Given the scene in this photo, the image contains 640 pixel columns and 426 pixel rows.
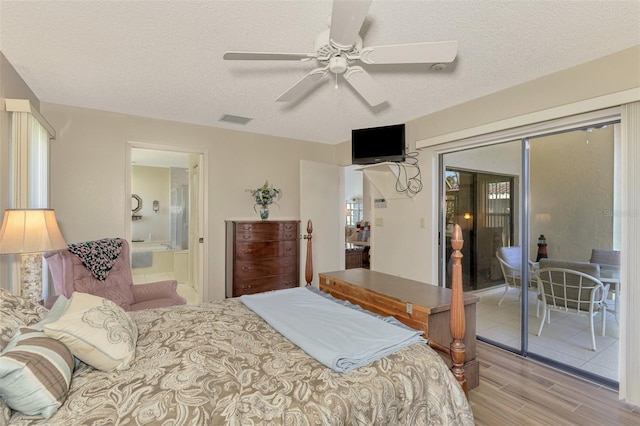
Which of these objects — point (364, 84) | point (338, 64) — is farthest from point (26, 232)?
point (364, 84)

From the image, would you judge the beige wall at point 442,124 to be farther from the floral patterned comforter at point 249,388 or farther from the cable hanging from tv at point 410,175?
the floral patterned comforter at point 249,388

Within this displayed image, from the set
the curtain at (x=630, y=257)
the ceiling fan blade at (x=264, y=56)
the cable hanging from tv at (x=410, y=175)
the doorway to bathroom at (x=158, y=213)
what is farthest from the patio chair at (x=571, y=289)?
the doorway to bathroom at (x=158, y=213)

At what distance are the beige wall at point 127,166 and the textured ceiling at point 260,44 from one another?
399mm

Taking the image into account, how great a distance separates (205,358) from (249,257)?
277 centimetres

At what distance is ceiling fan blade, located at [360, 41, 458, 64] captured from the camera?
1.60 m

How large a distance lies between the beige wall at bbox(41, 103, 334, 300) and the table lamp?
1.37 metres

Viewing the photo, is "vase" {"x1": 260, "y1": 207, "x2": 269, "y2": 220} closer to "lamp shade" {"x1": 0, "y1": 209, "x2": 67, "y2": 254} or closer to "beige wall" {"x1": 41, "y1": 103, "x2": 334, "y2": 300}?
"beige wall" {"x1": 41, "y1": 103, "x2": 334, "y2": 300}

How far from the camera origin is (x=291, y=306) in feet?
7.16

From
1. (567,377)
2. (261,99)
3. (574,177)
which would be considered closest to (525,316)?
(567,377)

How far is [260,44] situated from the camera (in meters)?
2.13

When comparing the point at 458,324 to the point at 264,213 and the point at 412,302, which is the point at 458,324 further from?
the point at 264,213

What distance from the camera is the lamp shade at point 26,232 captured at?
76.1 inches

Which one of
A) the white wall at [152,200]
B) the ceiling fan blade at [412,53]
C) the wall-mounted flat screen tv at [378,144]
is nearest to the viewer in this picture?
the ceiling fan blade at [412,53]

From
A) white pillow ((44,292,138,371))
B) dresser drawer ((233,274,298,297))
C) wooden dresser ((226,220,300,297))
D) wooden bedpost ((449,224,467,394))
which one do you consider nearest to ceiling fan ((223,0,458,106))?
wooden bedpost ((449,224,467,394))
